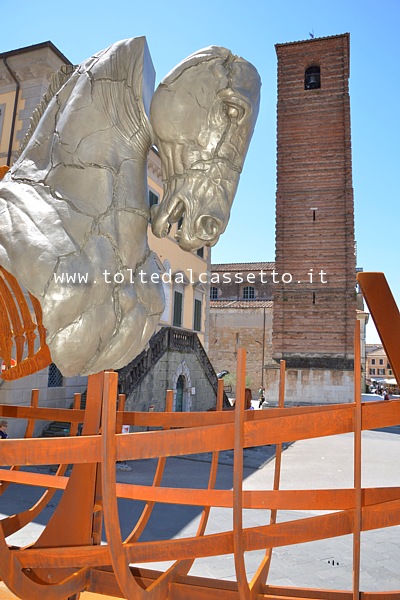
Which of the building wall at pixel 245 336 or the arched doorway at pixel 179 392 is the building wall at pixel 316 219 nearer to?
the arched doorway at pixel 179 392

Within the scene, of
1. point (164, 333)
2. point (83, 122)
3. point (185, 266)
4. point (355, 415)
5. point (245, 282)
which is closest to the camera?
point (355, 415)

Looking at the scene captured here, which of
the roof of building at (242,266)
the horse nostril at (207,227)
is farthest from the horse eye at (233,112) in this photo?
the roof of building at (242,266)

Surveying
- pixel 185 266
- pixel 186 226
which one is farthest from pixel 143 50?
pixel 185 266

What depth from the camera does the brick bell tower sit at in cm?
2208

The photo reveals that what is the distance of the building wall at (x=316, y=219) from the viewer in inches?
878

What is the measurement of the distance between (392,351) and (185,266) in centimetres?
1851

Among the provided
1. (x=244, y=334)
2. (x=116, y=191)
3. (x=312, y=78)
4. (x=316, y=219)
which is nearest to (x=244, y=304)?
(x=244, y=334)

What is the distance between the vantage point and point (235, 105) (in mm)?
1990

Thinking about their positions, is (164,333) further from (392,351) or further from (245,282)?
(245,282)

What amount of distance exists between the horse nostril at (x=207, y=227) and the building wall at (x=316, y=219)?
67.8 ft

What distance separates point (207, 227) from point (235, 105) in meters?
0.56

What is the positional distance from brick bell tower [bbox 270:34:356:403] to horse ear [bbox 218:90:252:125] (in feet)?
66.6

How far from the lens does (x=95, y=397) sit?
2.29 meters

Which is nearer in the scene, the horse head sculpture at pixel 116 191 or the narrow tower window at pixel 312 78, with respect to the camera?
the horse head sculpture at pixel 116 191
